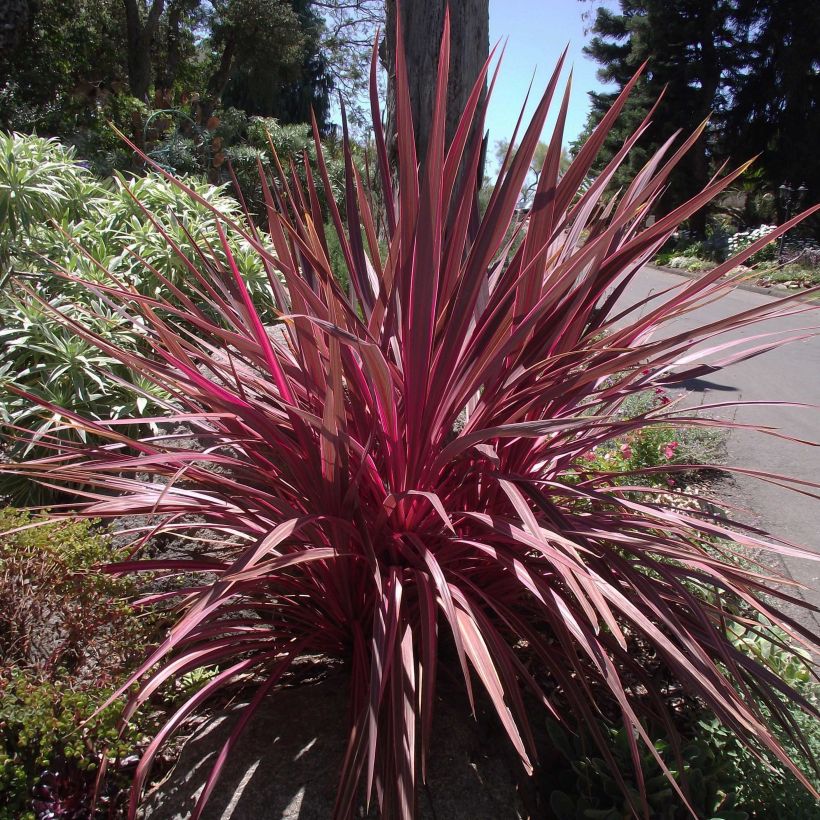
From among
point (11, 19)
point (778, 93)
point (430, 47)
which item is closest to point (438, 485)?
point (430, 47)

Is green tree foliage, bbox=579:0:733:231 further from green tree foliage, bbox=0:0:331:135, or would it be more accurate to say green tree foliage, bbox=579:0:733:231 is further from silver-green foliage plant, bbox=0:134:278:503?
silver-green foliage plant, bbox=0:134:278:503

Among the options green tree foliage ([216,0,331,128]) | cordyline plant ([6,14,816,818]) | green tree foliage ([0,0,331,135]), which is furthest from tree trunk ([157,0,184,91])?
cordyline plant ([6,14,816,818])

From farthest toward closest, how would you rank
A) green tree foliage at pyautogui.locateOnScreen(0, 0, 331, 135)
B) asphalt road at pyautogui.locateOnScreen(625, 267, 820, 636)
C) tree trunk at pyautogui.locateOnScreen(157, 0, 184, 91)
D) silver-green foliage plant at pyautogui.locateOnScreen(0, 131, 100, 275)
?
tree trunk at pyautogui.locateOnScreen(157, 0, 184, 91) < green tree foliage at pyautogui.locateOnScreen(0, 0, 331, 135) < silver-green foliage plant at pyautogui.locateOnScreen(0, 131, 100, 275) < asphalt road at pyautogui.locateOnScreen(625, 267, 820, 636)

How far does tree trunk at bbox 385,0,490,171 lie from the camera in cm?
292

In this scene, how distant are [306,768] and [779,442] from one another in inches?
171

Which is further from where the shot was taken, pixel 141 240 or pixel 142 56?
pixel 142 56

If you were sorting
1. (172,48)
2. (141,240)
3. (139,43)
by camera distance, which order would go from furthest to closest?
(172,48)
(139,43)
(141,240)

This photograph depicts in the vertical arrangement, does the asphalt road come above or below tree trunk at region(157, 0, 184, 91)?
below

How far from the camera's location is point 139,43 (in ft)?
59.8

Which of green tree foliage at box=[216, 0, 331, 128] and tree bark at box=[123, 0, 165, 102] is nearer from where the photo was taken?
tree bark at box=[123, 0, 165, 102]

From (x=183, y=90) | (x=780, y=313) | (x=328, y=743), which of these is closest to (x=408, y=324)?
(x=780, y=313)

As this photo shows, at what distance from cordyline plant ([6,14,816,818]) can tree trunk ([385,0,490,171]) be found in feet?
4.26

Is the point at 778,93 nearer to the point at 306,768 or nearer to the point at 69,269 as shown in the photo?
the point at 69,269

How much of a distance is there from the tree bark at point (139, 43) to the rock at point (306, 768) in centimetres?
2041
